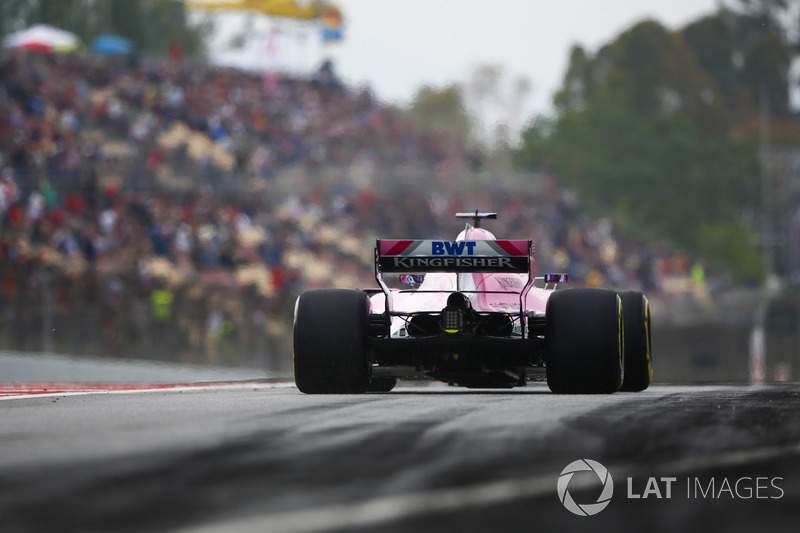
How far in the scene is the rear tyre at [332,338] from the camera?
37.0ft

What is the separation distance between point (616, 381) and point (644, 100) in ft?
251

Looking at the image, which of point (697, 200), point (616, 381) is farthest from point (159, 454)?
point (697, 200)

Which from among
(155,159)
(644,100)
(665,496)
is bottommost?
(665,496)

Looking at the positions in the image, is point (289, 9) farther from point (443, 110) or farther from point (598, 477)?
point (598, 477)

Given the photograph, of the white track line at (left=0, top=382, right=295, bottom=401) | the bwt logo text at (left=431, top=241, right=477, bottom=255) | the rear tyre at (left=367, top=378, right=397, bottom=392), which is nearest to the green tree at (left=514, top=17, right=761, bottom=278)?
the white track line at (left=0, top=382, right=295, bottom=401)

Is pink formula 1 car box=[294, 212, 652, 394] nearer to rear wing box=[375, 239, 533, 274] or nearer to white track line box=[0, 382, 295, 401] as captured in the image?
rear wing box=[375, 239, 533, 274]

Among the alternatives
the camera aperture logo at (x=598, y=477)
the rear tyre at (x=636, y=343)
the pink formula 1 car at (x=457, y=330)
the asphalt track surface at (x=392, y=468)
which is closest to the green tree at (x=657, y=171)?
the rear tyre at (x=636, y=343)

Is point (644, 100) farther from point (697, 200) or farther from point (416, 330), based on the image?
point (416, 330)

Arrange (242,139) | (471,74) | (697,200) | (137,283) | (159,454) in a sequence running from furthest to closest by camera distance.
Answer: (471,74)
(697,200)
(242,139)
(137,283)
(159,454)

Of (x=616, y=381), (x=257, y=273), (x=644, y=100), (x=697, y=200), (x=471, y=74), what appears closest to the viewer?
(x=616, y=381)

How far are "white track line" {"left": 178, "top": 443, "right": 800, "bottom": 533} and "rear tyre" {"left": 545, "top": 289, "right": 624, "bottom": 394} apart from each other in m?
4.82

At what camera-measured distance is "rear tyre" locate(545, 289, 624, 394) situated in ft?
35.6

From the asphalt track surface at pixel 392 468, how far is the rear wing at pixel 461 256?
248 centimetres

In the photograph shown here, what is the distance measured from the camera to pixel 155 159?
32.9 m
